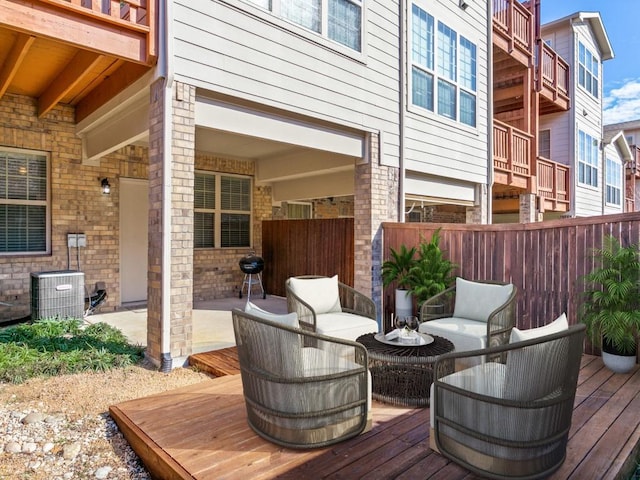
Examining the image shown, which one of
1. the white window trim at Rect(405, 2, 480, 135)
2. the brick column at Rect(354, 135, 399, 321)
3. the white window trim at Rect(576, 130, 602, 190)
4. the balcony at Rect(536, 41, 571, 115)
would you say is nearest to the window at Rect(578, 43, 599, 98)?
the balcony at Rect(536, 41, 571, 115)

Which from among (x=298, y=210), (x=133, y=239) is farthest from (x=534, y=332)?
(x=298, y=210)

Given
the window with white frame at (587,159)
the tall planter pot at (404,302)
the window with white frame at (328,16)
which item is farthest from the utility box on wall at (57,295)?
the window with white frame at (587,159)

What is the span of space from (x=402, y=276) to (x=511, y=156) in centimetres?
550

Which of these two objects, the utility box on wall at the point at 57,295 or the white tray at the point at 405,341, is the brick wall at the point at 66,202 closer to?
the utility box on wall at the point at 57,295

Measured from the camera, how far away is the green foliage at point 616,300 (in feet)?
13.4

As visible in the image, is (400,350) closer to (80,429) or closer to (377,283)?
(80,429)

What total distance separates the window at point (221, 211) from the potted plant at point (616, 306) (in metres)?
6.55

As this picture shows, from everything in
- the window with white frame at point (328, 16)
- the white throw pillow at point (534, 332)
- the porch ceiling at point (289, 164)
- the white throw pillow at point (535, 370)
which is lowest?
the white throw pillow at point (535, 370)

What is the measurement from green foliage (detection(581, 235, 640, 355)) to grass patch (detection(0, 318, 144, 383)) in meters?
4.93

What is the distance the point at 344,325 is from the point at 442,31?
20.8ft

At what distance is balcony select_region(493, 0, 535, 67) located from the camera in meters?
9.44

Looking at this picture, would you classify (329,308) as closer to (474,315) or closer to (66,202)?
(474,315)

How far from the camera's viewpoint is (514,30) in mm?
9922

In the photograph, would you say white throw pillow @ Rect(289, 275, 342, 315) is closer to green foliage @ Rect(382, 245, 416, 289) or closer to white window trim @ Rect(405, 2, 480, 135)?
green foliage @ Rect(382, 245, 416, 289)
